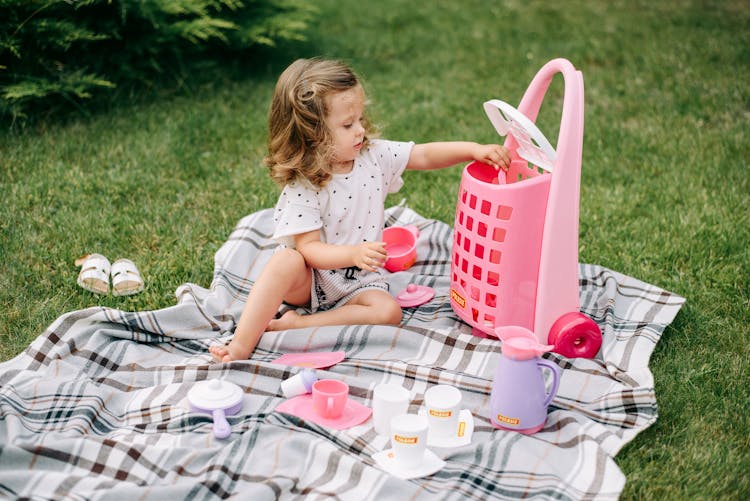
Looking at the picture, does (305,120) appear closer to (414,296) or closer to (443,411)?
(414,296)

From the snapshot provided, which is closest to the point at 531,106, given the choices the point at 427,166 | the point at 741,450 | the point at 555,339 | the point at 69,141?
the point at 427,166

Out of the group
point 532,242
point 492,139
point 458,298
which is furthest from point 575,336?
point 492,139

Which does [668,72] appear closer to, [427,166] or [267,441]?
[427,166]

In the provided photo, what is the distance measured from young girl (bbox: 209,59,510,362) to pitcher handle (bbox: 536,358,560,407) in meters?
0.63

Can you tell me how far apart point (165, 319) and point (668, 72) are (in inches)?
158

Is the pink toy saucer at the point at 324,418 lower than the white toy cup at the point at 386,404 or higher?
lower

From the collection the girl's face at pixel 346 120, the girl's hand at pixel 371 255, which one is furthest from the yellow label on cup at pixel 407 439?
the girl's face at pixel 346 120

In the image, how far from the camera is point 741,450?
2.37 m

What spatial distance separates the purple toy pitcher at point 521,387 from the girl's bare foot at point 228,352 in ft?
2.92

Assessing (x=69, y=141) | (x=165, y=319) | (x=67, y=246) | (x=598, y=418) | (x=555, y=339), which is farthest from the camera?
(x=69, y=141)

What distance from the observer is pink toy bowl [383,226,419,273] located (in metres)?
3.42

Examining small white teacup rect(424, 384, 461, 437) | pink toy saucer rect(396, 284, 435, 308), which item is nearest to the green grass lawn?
small white teacup rect(424, 384, 461, 437)

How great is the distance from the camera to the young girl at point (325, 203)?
2814 millimetres

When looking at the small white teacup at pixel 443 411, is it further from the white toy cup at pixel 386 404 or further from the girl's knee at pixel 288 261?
the girl's knee at pixel 288 261
